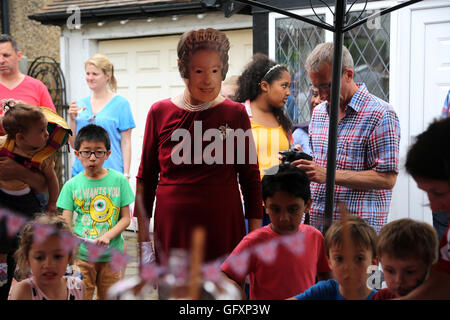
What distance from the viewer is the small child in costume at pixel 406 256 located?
140 centimetres

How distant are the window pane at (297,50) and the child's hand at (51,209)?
4.54 ft

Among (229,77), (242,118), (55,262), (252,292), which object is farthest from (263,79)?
(55,262)

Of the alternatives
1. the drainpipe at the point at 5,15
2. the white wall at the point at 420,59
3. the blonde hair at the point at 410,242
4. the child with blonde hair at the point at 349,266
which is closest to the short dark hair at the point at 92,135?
the child with blonde hair at the point at 349,266

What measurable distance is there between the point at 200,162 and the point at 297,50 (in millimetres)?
1990

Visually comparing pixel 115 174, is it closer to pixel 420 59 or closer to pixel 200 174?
pixel 200 174

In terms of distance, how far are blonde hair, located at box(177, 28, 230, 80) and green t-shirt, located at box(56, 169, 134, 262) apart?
1.53 feet

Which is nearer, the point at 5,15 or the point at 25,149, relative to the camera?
the point at 25,149

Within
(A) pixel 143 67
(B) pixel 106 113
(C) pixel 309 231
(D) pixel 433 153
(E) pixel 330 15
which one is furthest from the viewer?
(E) pixel 330 15

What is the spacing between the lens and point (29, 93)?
1846mm

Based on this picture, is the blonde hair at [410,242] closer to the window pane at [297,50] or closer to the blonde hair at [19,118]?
the blonde hair at [19,118]

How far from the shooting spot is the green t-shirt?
71.1 inches

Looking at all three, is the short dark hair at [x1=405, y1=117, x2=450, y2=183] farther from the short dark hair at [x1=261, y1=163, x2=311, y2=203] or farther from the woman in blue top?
the woman in blue top

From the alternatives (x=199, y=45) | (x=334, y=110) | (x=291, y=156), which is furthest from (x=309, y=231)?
(x=199, y=45)
